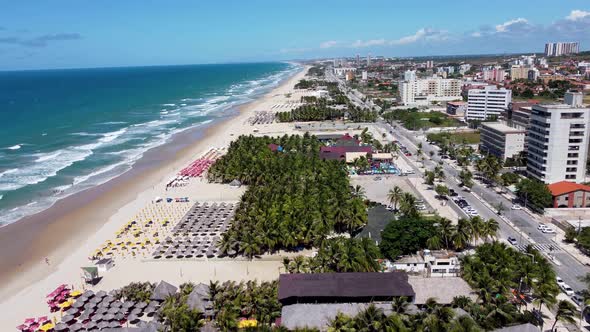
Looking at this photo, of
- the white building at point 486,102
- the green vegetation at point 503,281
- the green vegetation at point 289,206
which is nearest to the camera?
the green vegetation at point 503,281

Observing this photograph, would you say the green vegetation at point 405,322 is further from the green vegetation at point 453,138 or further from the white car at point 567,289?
the green vegetation at point 453,138

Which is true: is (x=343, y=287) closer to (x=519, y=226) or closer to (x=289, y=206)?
(x=289, y=206)

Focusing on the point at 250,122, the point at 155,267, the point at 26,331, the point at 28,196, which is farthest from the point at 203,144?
the point at 26,331

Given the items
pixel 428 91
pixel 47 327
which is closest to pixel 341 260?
pixel 47 327

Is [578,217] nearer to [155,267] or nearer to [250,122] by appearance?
[155,267]

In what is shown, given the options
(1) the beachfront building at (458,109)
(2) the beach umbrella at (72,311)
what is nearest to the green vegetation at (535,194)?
(2) the beach umbrella at (72,311)
